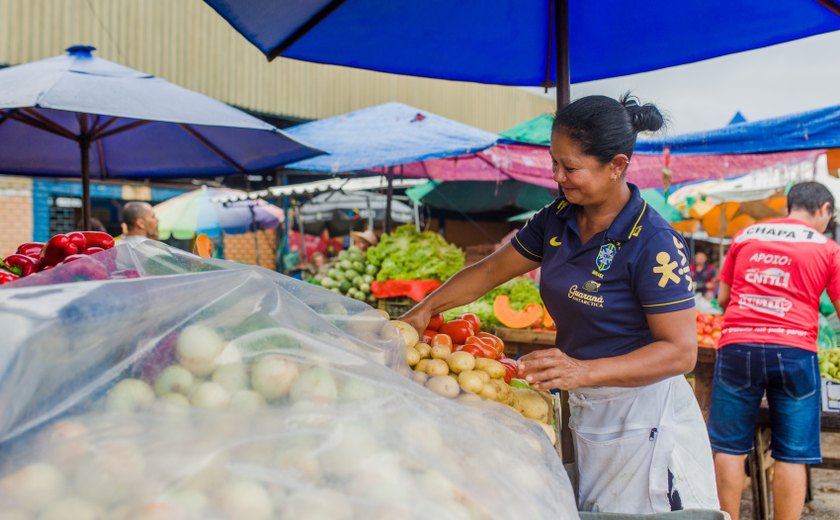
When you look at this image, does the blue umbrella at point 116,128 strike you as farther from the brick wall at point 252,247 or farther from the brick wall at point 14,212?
the brick wall at point 252,247

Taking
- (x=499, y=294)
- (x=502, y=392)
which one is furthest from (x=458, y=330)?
(x=499, y=294)

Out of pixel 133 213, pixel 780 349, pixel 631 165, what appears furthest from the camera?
pixel 631 165

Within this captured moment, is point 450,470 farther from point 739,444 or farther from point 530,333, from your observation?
point 530,333

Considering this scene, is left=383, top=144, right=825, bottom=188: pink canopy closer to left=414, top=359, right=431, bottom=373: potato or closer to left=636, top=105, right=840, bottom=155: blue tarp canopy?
left=636, top=105, right=840, bottom=155: blue tarp canopy

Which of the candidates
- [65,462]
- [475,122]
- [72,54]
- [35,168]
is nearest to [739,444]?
[65,462]

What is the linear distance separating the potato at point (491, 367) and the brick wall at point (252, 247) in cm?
1268

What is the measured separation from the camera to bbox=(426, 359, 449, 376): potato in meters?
1.92

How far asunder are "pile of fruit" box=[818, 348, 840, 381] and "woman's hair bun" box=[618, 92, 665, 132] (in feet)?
10.7

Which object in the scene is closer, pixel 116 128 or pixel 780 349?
pixel 780 349

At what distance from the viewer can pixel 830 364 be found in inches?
178

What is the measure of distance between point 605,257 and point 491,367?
52 centimetres

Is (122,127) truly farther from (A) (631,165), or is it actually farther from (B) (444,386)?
(A) (631,165)

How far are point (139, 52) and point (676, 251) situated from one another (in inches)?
460

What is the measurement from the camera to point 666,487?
2062mm
